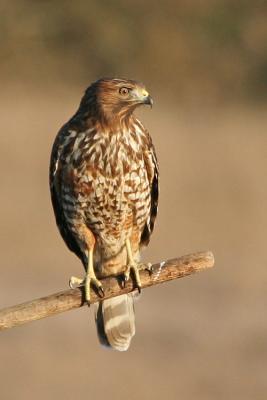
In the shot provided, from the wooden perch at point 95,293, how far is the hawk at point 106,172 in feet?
0.19

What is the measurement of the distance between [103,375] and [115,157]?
5035 millimetres

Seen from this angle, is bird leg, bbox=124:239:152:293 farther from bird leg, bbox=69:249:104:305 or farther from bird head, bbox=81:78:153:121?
bird head, bbox=81:78:153:121

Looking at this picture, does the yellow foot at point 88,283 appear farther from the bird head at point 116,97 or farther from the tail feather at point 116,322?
the bird head at point 116,97

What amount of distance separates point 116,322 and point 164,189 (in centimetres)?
885

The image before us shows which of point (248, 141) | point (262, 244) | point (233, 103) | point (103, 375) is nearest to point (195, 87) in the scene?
point (233, 103)

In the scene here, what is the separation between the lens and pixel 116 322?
27.7ft

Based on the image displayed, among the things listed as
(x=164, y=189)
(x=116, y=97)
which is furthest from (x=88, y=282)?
(x=164, y=189)

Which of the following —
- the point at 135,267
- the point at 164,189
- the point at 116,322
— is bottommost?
the point at 164,189

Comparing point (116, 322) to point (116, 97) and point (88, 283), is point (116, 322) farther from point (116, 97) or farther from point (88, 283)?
point (116, 97)

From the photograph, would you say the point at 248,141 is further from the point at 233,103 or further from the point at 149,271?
the point at 149,271

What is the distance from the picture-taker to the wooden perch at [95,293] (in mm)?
7207

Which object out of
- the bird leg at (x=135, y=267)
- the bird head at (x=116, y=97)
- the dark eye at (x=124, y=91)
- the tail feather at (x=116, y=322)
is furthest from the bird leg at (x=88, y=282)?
the dark eye at (x=124, y=91)

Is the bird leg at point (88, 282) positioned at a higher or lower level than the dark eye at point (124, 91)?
lower

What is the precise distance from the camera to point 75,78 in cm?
2164
